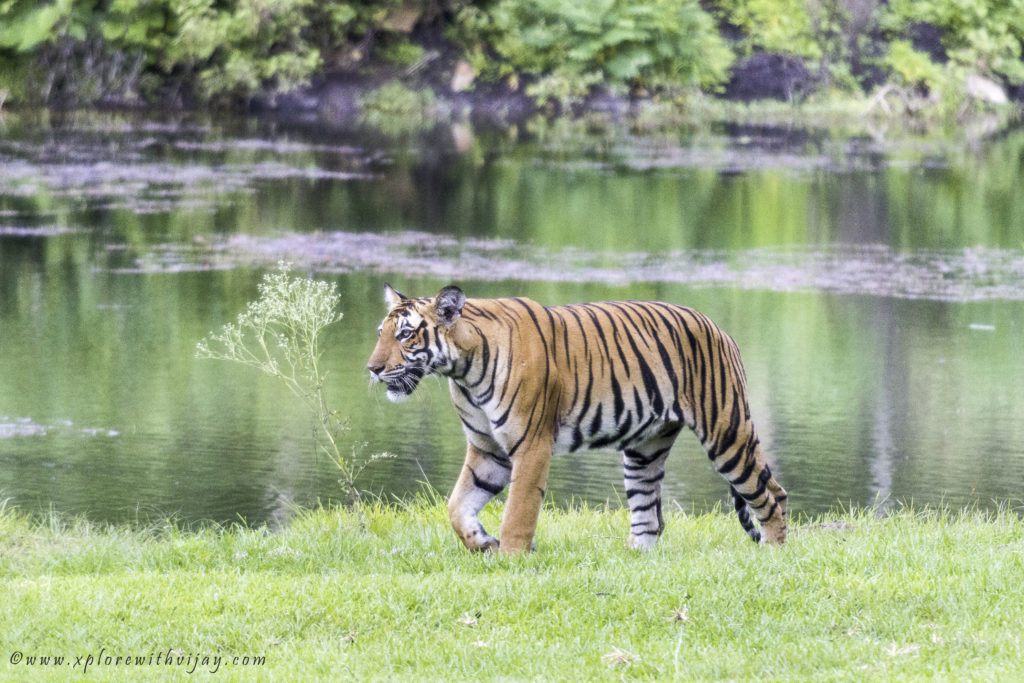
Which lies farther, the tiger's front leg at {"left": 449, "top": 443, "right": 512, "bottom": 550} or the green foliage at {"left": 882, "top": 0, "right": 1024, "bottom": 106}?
the green foliage at {"left": 882, "top": 0, "right": 1024, "bottom": 106}

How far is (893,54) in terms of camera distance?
50.2 meters

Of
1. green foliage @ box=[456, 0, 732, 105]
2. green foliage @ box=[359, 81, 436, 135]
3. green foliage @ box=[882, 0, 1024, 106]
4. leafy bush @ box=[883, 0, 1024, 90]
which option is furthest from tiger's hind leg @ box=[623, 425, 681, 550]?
leafy bush @ box=[883, 0, 1024, 90]

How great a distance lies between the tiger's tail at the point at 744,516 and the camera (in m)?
7.38

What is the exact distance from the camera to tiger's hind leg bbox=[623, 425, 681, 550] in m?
7.32

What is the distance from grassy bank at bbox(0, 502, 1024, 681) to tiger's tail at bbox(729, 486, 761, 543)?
0.23m

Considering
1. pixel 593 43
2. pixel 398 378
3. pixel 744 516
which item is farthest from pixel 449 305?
pixel 593 43

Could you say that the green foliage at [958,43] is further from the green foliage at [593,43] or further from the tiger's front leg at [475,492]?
the tiger's front leg at [475,492]

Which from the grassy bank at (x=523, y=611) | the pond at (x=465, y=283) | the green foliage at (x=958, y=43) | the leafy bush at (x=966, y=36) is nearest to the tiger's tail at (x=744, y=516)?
A: the grassy bank at (x=523, y=611)

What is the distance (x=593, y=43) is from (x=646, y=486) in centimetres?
4164

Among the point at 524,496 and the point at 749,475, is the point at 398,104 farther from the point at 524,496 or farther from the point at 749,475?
the point at 524,496

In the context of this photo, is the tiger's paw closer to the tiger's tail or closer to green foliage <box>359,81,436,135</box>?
the tiger's tail

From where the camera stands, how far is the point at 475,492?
6895mm

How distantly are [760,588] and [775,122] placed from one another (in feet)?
136

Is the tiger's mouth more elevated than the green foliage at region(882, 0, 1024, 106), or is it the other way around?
the green foliage at region(882, 0, 1024, 106)
